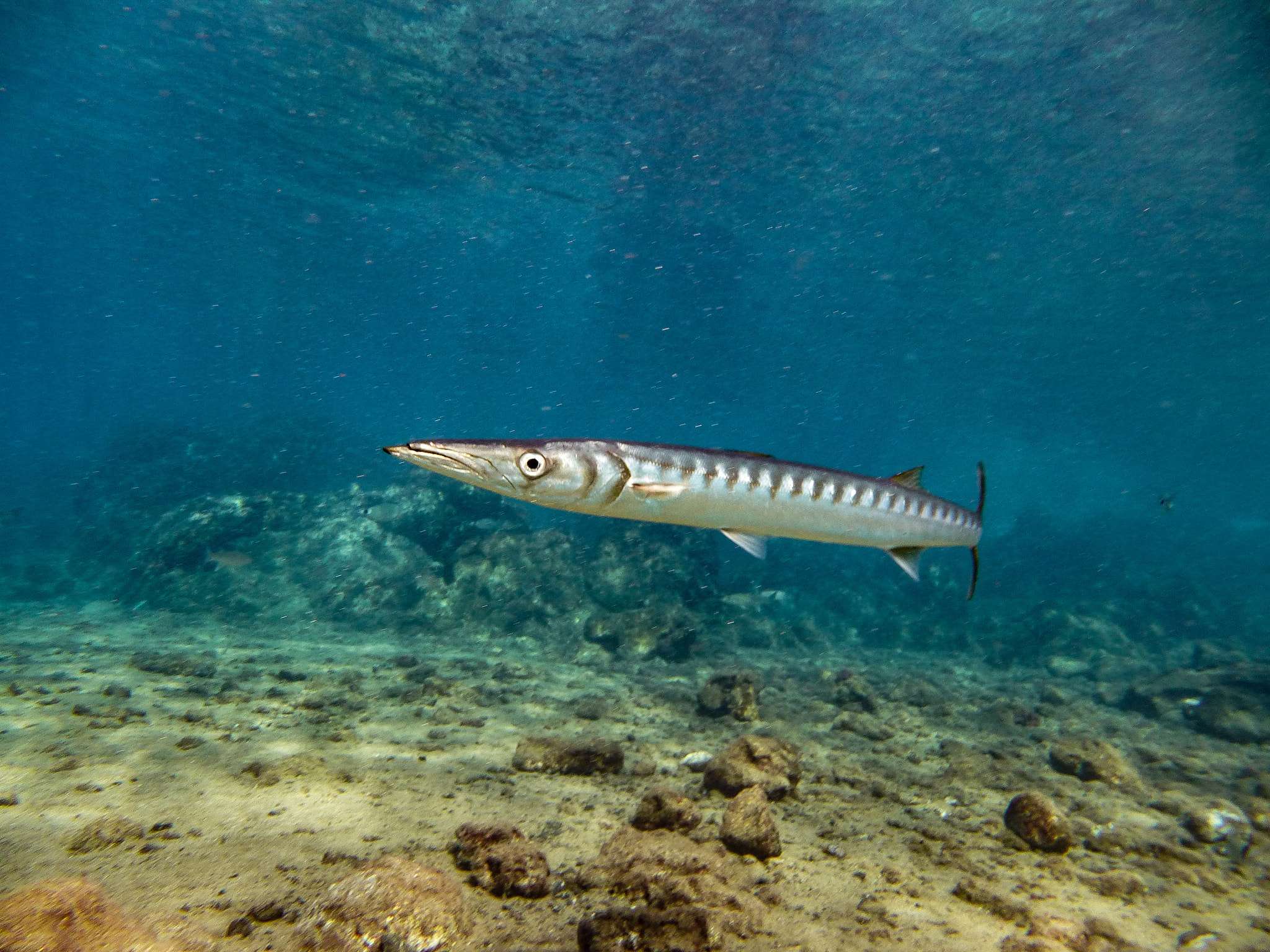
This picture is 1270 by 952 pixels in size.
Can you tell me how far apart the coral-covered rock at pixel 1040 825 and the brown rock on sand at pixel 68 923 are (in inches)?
182

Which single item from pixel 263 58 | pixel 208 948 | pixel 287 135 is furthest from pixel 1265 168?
pixel 287 135

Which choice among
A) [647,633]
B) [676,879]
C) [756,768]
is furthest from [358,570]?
[676,879]

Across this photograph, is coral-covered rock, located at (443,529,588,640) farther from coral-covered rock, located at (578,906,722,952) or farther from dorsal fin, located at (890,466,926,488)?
coral-covered rock, located at (578,906,722,952)

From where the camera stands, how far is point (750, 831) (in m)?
3.30

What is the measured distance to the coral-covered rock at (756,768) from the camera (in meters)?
4.22

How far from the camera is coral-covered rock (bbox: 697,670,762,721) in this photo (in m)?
6.86

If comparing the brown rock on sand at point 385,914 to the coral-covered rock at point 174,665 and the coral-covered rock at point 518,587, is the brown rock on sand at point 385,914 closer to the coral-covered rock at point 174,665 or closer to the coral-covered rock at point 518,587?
the coral-covered rock at point 174,665

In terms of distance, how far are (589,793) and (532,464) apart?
9.44ft

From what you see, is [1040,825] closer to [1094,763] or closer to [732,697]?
[1094,763]

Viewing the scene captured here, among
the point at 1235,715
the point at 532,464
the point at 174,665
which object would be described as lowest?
the point at 174,665

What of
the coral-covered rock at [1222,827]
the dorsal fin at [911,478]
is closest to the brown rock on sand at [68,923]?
the dorsal fin at [911,478]

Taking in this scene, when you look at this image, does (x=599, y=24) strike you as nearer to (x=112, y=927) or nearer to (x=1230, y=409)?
(x=112, y=927)

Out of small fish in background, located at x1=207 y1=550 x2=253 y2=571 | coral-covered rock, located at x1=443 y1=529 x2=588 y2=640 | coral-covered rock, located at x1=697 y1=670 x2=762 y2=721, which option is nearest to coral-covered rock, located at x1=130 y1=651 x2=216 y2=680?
coral-covered rock, located at x1=443 y1=529 x2=588 y2=640

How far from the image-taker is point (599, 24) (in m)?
15.4
